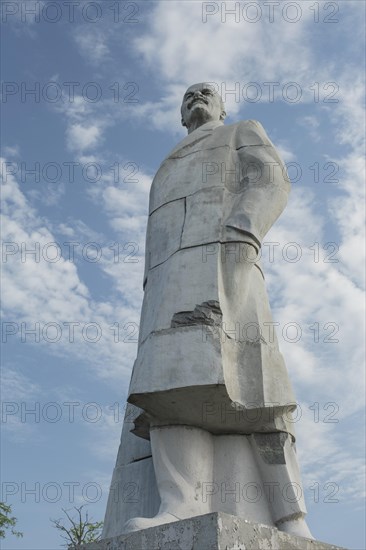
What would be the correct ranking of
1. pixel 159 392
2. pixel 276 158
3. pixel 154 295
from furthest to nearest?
pixel 276 158 → pixel 154 295 → pixel 159 392

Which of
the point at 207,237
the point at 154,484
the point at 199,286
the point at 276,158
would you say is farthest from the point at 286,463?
the point at 276,158

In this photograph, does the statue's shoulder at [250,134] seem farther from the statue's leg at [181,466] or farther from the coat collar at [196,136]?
the statue's leg at [181,466]

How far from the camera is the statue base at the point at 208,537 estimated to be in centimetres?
422

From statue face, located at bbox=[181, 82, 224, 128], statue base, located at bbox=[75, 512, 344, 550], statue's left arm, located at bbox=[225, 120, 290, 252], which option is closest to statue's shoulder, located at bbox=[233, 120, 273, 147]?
statue's left arm, located at bbox=[225, 120, 290, 252]

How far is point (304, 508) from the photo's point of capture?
5.32m

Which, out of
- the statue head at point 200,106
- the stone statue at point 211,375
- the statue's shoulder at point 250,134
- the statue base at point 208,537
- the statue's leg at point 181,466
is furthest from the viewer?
the statue head at point 200,106

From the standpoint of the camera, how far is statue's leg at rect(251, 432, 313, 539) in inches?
207

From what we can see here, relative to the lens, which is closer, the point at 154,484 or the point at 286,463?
the point at 286,463

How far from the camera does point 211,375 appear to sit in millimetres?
5223

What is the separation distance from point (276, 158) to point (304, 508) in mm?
3083

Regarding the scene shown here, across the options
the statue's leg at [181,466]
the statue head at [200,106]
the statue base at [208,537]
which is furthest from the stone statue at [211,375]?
the statue head at [200,106]

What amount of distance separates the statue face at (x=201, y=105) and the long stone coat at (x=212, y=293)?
478mm

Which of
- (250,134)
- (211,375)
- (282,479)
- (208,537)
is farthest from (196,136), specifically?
(208,537)

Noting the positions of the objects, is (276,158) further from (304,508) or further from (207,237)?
(304,508)
